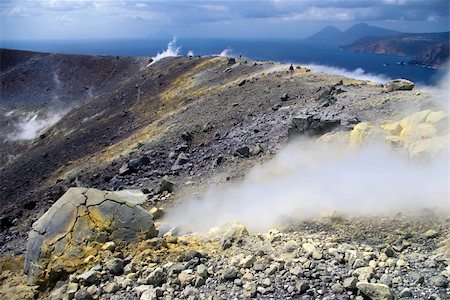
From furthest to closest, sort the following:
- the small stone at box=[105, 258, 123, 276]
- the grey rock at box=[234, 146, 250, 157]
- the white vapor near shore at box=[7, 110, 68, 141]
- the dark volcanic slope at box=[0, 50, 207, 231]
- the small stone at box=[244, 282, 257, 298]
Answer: the white vapor near shore at box=[7, 110, 68, 141] < the dark volcanic slope at box=[0, 50, 207, 231] < the grey rock at box=[234, 146, 250, 157] < the small stone at box=[105, 258, 123, 276] < the small stone at box=[244, 282, 257, 298]

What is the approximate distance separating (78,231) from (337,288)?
216 inches

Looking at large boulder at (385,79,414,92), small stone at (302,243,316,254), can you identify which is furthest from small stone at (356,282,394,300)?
large boulder at (385,79,414,92)

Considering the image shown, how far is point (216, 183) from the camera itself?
47.4 feet

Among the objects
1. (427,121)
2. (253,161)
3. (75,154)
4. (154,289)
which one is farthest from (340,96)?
(75,154)

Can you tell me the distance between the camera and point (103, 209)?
9.41 metres

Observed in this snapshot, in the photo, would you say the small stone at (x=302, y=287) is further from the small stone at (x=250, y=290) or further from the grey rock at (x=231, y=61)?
the grey rock at (x=231, y=61)

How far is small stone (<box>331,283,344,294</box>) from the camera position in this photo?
6324 mm

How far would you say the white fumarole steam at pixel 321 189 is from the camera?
939 centimetres

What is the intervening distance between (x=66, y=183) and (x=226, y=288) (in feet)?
50.6

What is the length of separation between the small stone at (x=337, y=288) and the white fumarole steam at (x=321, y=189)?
9.63 feet

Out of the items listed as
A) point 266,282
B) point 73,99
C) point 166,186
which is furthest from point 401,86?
point 73,99

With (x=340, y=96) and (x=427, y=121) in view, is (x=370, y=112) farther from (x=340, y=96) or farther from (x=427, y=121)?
(x=427, y=121)

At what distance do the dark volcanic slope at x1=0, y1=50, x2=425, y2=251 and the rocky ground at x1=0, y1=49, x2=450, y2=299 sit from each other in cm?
11

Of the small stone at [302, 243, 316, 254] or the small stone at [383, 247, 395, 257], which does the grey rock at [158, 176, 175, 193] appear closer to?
the small stone at [302, 243, 316, 254]
